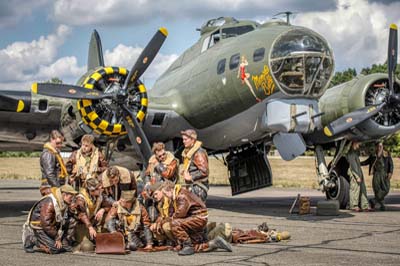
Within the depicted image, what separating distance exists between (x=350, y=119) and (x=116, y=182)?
776cm

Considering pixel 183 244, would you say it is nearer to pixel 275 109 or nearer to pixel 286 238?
pixel 286 238

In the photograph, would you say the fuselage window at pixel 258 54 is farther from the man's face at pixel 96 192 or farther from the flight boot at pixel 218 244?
the flight boot at pixel 218 244

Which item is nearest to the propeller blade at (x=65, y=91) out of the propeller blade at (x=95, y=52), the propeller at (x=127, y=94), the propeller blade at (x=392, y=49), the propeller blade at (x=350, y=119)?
the propeller at (x=127, y=94)

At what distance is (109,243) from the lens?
8.62m

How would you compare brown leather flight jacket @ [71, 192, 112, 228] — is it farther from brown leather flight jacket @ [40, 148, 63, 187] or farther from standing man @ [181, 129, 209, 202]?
standing man @ [181, 129, 209, 202]

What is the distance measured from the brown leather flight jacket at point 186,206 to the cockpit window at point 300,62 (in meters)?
5.22

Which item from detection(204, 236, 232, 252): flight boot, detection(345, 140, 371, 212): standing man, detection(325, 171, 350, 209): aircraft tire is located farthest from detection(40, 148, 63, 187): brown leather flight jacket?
detection(325, 171, 350, 209): aircraft tire

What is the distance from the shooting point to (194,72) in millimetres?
16141

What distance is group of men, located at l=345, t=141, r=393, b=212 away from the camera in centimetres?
1591

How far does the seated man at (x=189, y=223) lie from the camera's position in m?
8.52

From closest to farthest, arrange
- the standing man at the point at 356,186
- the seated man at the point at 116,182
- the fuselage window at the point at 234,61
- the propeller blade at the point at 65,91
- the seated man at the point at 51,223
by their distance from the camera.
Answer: the seated man at the point at 51,223 < the seated man at the point at 116,182 < the propeller blade at the point at 65,91 < the fuselage window at the point at 234,61 < the standing man at the point at 356,186

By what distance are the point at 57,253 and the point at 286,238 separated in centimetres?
352

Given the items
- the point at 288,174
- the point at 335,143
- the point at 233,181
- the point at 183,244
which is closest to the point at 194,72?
the point at 233,181

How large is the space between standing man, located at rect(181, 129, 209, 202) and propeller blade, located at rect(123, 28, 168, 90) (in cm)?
467
